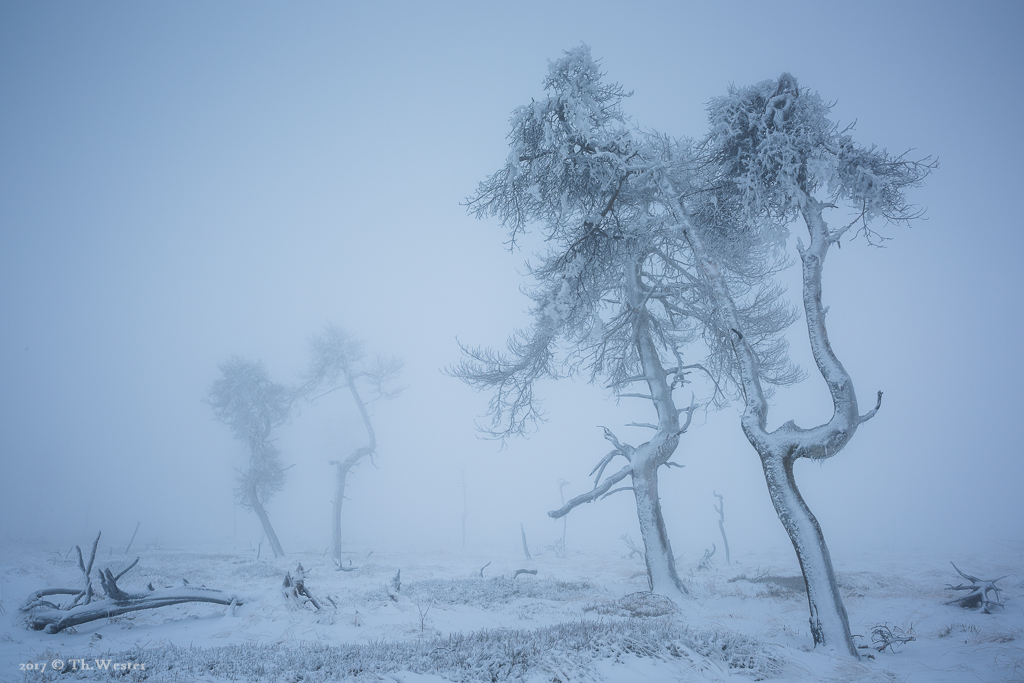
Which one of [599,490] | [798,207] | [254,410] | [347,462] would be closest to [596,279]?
[798,207]

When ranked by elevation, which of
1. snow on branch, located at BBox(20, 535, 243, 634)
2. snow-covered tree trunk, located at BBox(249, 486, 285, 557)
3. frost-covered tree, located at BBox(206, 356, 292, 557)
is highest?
frost-covered tree, located at BBox(206, 356, 292, 557)

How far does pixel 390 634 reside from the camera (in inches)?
232

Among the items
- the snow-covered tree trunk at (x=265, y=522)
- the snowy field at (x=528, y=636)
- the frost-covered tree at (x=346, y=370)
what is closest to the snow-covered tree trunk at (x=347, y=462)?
the frost-covered tree at (x=346, y=370)

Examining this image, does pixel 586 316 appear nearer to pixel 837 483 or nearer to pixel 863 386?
pixel 837 483

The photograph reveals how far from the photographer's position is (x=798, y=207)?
→ 6.29m

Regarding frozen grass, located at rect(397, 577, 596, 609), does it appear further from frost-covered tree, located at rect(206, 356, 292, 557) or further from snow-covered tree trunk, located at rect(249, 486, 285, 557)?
frost-covered tree, located at rect(206, 356, 292, 557)

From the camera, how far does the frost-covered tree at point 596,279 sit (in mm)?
6816

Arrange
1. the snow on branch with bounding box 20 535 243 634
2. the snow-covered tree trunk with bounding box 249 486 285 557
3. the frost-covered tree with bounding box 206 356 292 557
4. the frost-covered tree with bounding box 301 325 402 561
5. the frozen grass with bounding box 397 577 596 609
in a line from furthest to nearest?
1. the frost-covered tree with bounding box 206 356 292 557
2. the snow-covered tree trunk with bounding box 249 486 285 557
3. the frost-covered tree with bounding box 301 325 402 561
4. the frozen grass with bounding box 397 577 596 609
5. the snow on branch with bounding box 20 535 243 634

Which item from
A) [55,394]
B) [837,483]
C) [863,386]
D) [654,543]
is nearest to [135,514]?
[55,394]

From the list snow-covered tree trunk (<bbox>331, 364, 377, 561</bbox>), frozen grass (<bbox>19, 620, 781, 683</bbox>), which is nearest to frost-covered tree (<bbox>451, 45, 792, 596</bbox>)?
frozen grass (<bbox>19, 620, 781, 683</bbox>)

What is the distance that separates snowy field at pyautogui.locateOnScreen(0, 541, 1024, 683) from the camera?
384 cm

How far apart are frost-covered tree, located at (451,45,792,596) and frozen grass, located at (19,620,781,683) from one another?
444 centimetres

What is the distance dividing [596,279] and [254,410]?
2281 cm

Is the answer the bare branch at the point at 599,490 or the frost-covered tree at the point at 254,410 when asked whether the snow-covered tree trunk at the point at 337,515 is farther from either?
the bare branch at the point at 599,490
